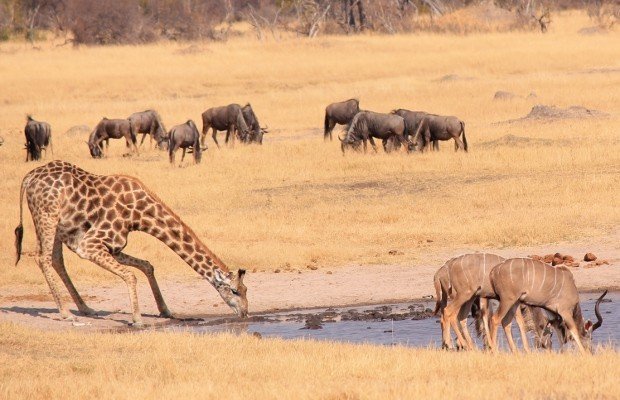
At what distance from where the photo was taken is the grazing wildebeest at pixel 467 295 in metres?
13.2

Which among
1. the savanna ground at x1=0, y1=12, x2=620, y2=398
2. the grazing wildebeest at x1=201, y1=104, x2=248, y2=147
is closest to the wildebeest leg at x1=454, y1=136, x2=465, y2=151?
the savanna ground at x1=0, y1=12, x2=620, y2=398

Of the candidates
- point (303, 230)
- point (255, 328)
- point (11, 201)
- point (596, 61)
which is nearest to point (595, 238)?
point (303, 230)

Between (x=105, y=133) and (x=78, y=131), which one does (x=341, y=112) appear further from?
(x=78, y=131)

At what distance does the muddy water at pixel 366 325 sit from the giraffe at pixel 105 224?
471 mm

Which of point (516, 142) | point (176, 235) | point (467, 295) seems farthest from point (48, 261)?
point (516, 142)

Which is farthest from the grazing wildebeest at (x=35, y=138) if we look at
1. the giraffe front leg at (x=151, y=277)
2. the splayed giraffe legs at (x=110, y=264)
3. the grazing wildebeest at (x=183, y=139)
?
the splayed giraffe legs at (x=110, y=264)

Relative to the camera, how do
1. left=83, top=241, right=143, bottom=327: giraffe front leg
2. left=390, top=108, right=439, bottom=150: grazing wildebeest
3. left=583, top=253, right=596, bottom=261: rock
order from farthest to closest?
left=390, top=108, right=439, bottom=150: grazing wildebeest → left=583, top=253, right=596, bottom=261: rock → left=83, top=241, right=143, bottom=327: giraffe front leg

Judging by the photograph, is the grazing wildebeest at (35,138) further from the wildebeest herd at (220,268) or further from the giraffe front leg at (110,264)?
the giraffe front leg at (110,264)

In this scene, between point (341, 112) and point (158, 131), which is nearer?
point (158, 131)

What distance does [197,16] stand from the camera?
268ft

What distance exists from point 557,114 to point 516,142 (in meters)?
5.70

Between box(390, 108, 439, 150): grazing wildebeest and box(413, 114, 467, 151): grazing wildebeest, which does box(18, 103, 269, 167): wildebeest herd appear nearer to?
box(390, 108, 439, 150): grazing wildebeest

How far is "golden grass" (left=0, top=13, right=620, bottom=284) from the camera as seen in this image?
69.7ft

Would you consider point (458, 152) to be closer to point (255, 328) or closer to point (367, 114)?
point (367, 114)
